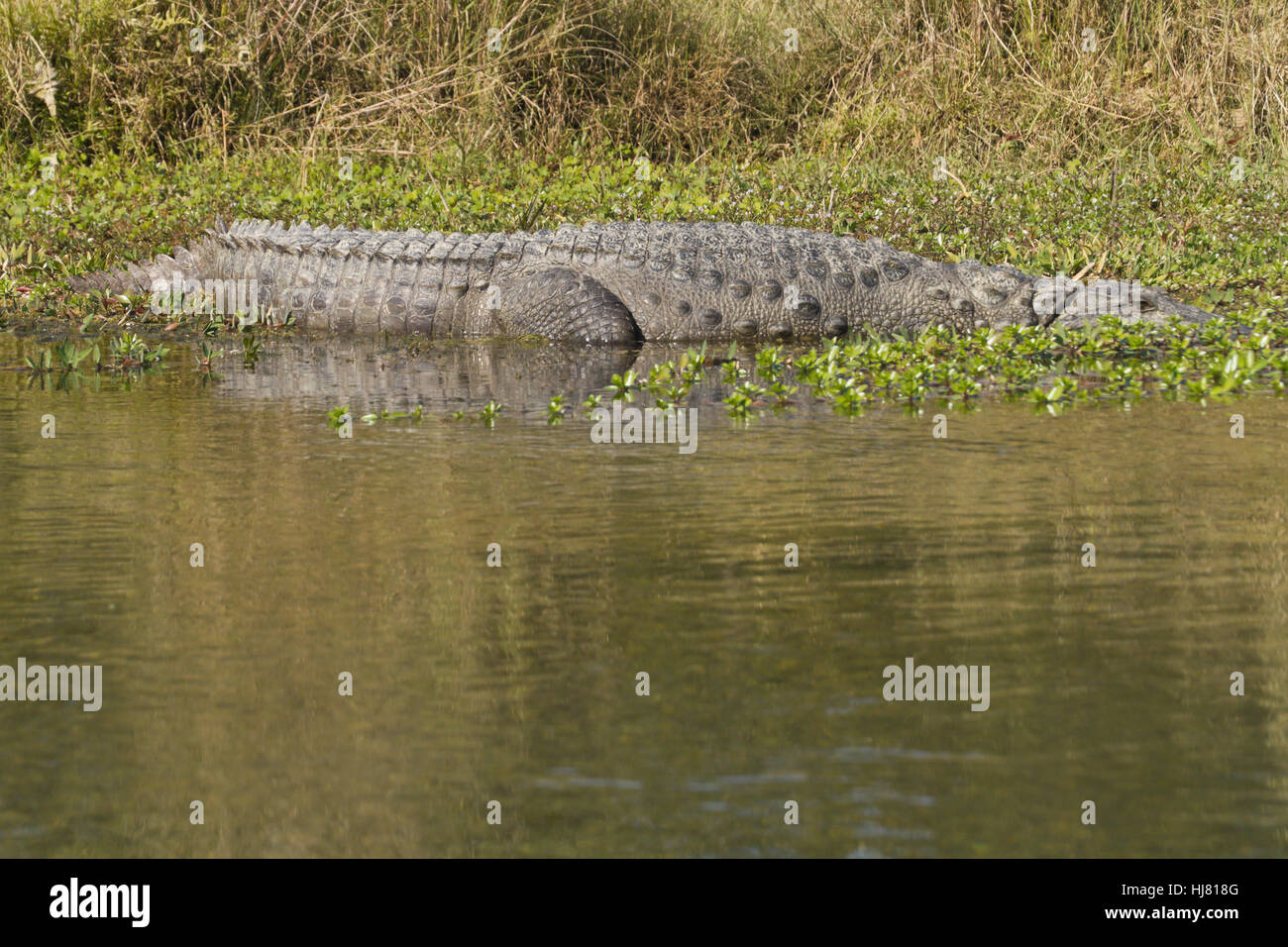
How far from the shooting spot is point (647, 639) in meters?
Answer: 3.33

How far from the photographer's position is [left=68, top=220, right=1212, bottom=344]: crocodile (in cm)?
812

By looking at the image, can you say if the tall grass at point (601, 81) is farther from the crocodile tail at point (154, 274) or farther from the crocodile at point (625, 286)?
the crocodile at point (625, 286)

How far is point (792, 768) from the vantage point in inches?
107

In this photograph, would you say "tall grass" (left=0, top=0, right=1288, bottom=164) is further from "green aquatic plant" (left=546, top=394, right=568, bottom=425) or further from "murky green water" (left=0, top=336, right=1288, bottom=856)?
"murky green water" (left=0, top=336, right=1288, bottom=856)

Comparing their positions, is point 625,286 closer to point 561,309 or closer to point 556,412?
point 561,309

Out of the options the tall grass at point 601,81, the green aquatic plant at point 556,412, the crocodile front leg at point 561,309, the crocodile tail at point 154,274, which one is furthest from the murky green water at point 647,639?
the tall grass at point 601,81

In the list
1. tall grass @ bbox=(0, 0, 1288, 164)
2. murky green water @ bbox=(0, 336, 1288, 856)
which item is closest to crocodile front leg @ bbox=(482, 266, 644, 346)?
murky green water @ bbox=(0, 336, 1288, 856)

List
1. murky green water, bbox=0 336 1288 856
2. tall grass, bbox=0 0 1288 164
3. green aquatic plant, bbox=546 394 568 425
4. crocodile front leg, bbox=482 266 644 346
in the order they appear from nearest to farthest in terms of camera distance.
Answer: murky green water, bbox=0 336 1288 856 < green aquatic plant, bbox=546 394 568 425 < crocodile front leg, bbox=482 266 644 346 < tall grass, bbox=0 0 1288 164

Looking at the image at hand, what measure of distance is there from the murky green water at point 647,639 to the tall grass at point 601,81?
7203 mm

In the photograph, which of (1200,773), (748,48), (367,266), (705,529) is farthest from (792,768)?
(748,48)

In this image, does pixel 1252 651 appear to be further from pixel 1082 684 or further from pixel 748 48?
pixel 748 48

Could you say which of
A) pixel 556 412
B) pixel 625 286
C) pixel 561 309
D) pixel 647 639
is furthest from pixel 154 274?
pixel 647 639

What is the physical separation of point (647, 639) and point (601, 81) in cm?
1030

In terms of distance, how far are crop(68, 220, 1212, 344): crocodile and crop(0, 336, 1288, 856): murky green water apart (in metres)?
2.64
